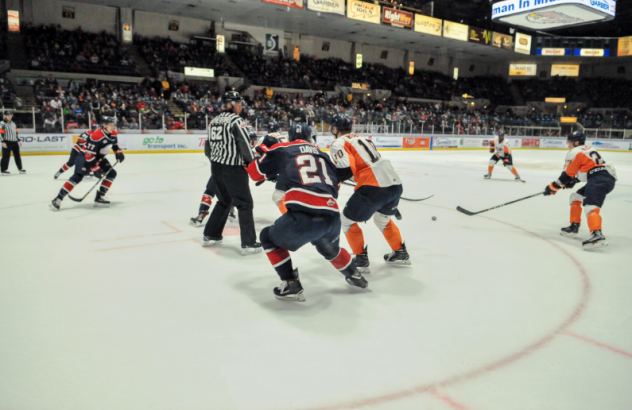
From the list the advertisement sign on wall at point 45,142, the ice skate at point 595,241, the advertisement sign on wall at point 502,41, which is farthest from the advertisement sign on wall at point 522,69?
the ice skate at point 595,241

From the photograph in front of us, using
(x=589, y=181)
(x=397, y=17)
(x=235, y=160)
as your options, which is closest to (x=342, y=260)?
(x=235, y=160)

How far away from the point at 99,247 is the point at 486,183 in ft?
30.2

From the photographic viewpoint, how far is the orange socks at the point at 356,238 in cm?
402

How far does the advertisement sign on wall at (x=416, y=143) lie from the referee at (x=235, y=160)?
18.8 m

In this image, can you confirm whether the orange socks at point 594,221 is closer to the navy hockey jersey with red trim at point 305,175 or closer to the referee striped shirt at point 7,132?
the navy hockey jersey with red trim at point 305,175

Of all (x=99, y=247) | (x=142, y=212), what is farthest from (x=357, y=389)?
(x=142, y=212)

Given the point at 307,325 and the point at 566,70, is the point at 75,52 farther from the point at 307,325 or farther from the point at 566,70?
the point at 566,70

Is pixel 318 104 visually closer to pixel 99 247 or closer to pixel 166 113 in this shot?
pixel 166 113

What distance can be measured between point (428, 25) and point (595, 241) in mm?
27342

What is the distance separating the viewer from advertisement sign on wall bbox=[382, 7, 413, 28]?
26.9m

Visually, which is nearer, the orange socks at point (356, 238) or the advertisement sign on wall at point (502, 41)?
the orange socks at point (356, 238)

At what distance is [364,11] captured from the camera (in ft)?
84.0

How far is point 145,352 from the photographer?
249 centimetres

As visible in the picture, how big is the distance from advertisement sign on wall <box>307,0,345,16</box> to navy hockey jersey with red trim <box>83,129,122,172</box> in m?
18.8
